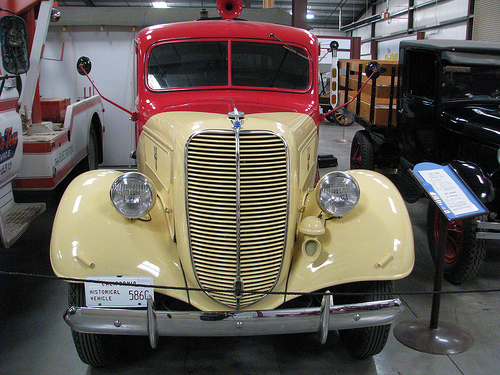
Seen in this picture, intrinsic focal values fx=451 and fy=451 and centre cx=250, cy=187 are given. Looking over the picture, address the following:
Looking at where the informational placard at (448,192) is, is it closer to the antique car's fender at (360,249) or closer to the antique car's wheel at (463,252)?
the antique car's fender at (360,249)

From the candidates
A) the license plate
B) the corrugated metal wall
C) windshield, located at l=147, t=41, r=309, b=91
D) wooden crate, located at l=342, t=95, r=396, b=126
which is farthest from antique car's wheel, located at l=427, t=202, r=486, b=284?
the corrugated metal wall

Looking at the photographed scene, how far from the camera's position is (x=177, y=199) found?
90.0 inches

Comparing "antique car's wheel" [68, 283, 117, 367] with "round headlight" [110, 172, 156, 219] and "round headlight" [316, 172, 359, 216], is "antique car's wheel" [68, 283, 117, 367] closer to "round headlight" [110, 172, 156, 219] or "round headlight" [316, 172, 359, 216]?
"round headlight" [110, 172, 156, 219]

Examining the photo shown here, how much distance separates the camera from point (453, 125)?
4.18m

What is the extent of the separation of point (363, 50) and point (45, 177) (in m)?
22.2

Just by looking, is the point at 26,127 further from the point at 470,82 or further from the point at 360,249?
the point at 470,82

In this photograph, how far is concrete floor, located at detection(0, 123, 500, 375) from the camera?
2576 mm

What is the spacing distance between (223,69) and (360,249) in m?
1.76

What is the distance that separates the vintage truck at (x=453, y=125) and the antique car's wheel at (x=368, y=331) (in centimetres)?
133

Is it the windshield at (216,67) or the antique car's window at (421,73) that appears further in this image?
the antique car's window at (421,73)

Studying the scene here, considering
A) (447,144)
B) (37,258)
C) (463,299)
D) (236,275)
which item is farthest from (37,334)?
(447,144)

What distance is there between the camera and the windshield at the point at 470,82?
425cm

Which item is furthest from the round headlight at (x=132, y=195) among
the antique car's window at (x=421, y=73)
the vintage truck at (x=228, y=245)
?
the antique car's window at (x=421, y=73)

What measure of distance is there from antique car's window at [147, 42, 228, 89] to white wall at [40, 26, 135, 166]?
11.9 ft
